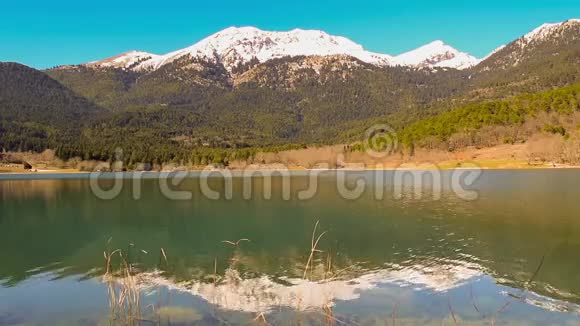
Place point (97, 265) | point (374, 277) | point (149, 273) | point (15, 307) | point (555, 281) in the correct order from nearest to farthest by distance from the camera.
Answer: point (15, 307)
point (555, 281)
point (374, 277)
point (149, 273)
point (97, 265)

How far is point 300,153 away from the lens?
198500 mm

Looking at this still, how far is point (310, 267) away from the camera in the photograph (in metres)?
19.9

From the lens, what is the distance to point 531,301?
13797mm

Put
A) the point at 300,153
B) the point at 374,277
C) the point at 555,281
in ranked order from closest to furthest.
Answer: the point at 555,281, the point at 374,277, the point at 300,153

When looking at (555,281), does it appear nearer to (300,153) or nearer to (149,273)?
(149,273)

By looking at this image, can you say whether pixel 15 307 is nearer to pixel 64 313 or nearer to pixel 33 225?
pixel 64 313

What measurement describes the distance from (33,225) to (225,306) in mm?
28509

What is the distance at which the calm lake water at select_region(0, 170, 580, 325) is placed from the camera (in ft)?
43.2

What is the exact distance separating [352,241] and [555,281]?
11.0 meters

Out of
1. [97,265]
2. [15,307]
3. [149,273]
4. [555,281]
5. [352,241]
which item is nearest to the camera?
[15,307]

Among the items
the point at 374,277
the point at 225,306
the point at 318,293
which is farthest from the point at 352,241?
the point at 225,306

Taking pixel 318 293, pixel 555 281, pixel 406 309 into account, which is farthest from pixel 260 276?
pixel 555 281

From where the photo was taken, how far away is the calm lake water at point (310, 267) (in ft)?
43.2

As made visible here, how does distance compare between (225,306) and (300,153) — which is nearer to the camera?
(225,306)
